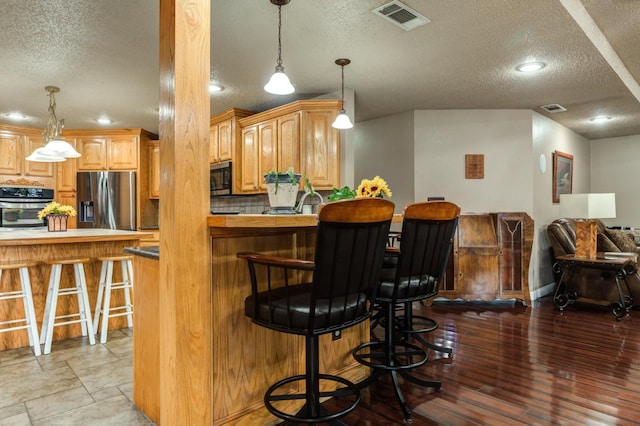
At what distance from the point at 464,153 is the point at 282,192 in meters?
3.59

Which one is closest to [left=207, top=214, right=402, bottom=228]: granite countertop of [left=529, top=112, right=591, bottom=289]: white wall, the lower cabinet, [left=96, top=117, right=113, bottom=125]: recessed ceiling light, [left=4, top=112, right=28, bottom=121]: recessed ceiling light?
the lower cabinet

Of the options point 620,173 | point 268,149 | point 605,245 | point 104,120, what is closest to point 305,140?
point 268,149

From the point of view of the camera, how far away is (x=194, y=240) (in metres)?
1.65

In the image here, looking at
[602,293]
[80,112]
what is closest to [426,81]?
[602,293]

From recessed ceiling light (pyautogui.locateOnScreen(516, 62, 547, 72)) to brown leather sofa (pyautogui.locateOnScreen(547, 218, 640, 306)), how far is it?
222 centimetres

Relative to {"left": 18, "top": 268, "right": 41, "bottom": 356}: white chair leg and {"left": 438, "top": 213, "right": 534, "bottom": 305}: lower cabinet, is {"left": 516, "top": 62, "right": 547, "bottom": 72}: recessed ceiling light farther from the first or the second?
{"left": 18, "top": 268, "right": 41, "bottom": 356}: white chair leg

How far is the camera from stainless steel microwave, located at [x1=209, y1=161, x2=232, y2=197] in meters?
4.98

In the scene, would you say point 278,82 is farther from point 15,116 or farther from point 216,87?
point 15,116

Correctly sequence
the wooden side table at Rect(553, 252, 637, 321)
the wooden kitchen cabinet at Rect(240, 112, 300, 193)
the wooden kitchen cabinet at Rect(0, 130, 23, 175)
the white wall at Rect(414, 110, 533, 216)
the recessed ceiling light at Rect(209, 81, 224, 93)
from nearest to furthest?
1. the recessed ceiling light at Rect(209, 81, 224, 93)
2. the wooden side table at Rect(553, 252, 637, 321)
3. the wooden kitchen cabinet at Rect(240, 112, 300, 193)
4. the white wall at Rect(414, 110, 533, 216)
5. the wooden kitchen cabinet at Rect(0, 130, 23, 175)

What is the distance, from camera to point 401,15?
2.52 meters

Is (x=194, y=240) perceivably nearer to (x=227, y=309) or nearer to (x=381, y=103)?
(x=227, y=309)

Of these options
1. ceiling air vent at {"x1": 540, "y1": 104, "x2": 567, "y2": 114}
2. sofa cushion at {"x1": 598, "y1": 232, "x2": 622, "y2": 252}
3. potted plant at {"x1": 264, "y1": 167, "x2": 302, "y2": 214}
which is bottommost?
sofa cushion at {"x1": 598, "y1": 232, "x2": 622, "y2": 252}

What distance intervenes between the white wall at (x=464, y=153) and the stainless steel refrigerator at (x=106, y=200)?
435 cm

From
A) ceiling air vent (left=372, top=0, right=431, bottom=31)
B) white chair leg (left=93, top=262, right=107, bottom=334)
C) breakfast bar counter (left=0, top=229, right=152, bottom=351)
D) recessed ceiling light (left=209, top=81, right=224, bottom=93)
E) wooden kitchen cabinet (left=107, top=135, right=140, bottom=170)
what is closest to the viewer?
ceiling air vent (left=372, top=0, right=431, bottom=31)
